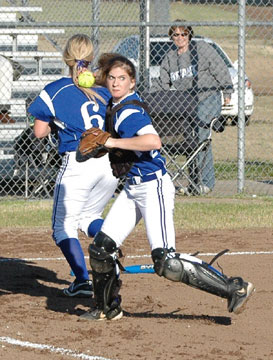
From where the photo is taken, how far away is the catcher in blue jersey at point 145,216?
5617 millimetres

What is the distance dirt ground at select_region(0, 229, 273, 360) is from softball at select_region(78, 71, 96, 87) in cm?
167

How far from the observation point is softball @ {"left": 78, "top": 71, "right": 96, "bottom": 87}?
6.41 metres

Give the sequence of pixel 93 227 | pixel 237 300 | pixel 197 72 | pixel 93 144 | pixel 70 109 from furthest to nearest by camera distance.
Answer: pixel 197 72, pixel 93 227, pixel 70 109, pixel 237 300, pixel 93 144

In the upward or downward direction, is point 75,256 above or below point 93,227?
below

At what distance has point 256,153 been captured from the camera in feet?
54.4

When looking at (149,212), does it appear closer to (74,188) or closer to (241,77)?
(74,188)

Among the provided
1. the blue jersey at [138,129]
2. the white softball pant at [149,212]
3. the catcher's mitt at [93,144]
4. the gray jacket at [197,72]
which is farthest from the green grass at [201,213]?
the catcher's mitt at [93,144]

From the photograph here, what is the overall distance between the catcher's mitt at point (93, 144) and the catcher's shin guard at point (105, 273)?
611 millimetres

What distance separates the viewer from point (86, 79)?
643cm

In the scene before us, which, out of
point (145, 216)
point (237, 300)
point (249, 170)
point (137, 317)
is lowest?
point (249, 170)

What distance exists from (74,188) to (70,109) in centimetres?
61

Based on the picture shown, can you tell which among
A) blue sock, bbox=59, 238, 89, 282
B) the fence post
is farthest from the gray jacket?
blue sock, bbox=59, 238, 89, 282

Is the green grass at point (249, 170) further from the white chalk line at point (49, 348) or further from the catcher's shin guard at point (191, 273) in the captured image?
the white chalk line at point (49, 348)

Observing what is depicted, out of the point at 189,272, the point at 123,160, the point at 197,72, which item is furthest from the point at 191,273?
the point at 197,72
